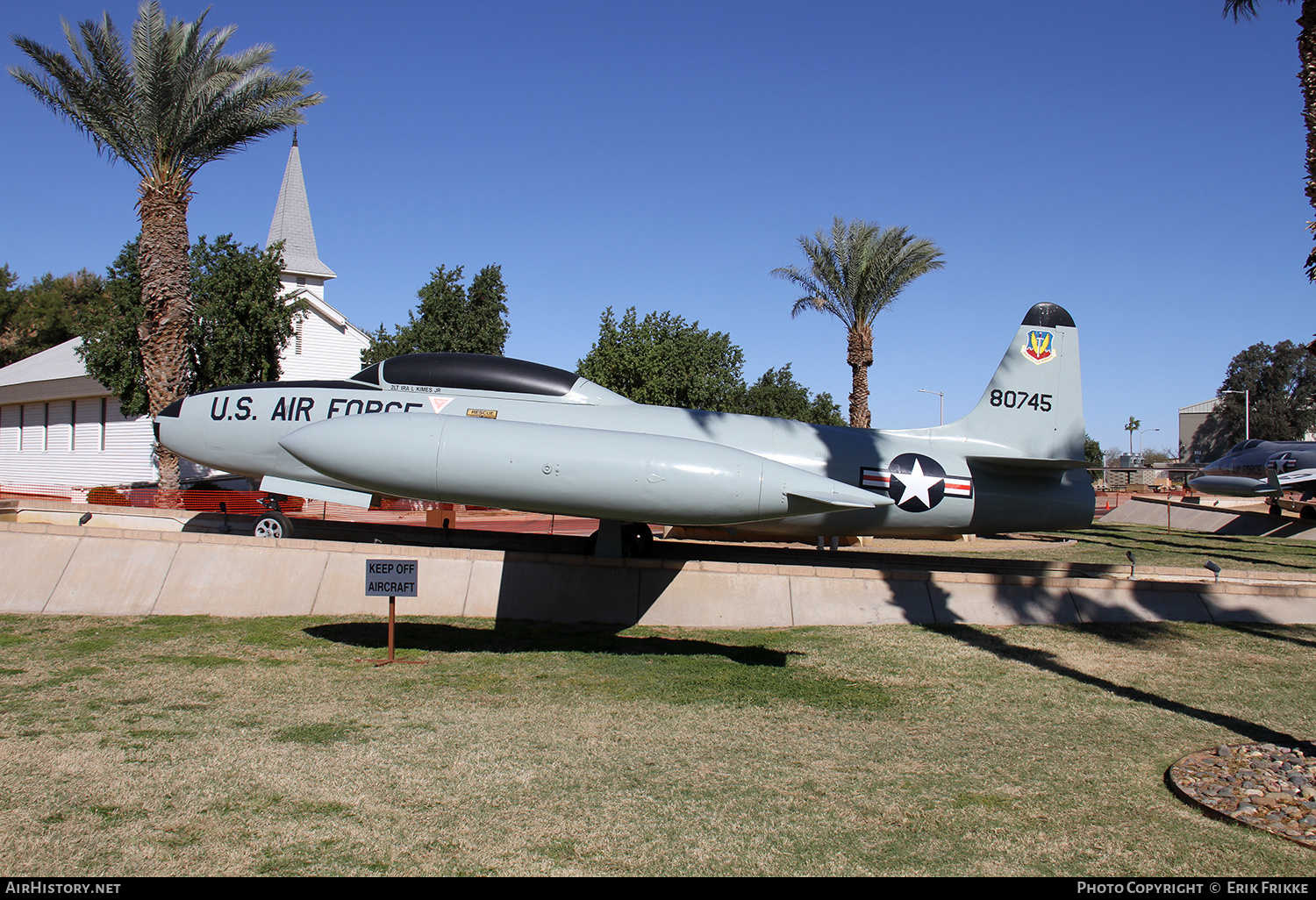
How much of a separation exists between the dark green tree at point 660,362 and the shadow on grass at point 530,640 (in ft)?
83.5

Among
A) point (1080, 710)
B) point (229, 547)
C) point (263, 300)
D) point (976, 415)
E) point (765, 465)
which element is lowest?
point (1080, 710)

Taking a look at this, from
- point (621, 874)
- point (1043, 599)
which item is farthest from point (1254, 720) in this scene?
point (621, 874)

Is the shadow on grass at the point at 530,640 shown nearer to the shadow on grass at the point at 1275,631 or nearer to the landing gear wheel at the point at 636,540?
the landing gear wheel at the point at 636,540

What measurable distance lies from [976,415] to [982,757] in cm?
864

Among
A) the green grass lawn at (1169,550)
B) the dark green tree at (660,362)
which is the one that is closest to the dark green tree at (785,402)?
the dark green tree at (660,362)

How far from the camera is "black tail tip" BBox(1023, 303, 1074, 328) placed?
13.7 m

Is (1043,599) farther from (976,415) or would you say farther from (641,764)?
(641,764)

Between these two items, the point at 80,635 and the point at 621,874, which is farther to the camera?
the point at 80,635

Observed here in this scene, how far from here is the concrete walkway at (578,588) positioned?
36.0ft

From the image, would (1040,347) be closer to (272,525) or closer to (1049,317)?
(1049,317)

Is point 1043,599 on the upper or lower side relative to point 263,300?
lower

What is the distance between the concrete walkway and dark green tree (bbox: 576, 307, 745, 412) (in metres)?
24.5

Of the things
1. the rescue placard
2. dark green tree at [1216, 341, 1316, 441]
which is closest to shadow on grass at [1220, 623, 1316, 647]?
the rescue placard
